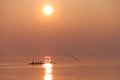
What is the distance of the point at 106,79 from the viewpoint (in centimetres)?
7581

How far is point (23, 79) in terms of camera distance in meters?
81.4

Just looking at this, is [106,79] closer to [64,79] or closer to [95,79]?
[95,79]

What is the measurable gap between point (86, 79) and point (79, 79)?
1522mm

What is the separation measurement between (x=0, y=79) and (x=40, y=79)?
856 centimetres

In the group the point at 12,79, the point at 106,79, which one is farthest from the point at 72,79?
the point at 12,79

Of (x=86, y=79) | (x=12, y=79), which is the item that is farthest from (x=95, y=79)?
(x=12, y=79)

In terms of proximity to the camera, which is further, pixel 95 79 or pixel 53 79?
pixel 53 79

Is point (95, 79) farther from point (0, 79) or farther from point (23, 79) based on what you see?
point (0, 79)

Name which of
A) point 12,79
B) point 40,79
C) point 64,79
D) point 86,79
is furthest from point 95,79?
point 12,79

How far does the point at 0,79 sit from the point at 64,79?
45.5ft

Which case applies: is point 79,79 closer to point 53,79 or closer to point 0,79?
point 53,79

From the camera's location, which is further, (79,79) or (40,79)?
(40,79)

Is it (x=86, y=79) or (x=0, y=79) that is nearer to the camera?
(x=86, y=79)

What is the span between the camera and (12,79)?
8294 centimetres
